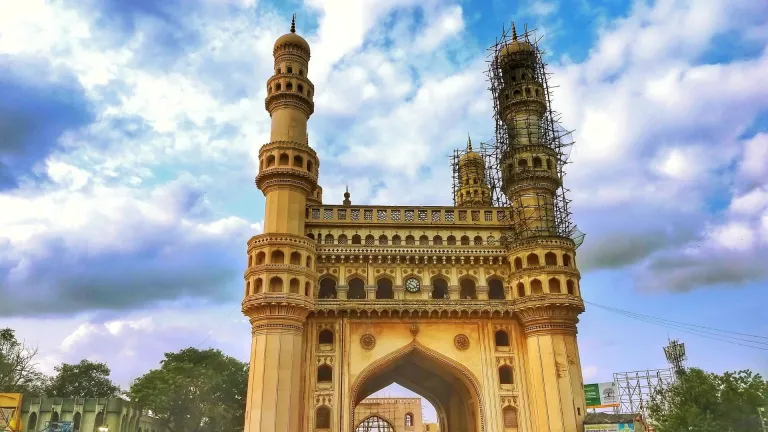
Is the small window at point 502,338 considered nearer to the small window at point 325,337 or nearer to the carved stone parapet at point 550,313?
the carved stone parapet at point 550,313

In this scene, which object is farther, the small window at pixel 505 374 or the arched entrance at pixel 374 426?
the arched entrance at pixel 374 426

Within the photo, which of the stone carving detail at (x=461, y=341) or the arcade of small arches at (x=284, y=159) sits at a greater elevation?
the arcade of small arches at (x=284, y=159)

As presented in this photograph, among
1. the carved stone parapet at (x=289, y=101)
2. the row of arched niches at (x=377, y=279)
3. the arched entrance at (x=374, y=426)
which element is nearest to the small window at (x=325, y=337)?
the row of arched niches at (x=377, y=279)

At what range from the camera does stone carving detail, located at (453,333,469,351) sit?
37.2 m

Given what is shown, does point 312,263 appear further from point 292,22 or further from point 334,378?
point 292,22

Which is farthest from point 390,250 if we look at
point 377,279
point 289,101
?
point 289,101

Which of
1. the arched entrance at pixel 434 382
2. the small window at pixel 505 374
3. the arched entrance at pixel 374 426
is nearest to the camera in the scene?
the arched entrance at pixel 434 382

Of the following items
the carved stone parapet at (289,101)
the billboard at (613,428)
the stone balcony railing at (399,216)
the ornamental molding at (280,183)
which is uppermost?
the carved stone parapet at (289,101)

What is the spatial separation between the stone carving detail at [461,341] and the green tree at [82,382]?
4743cm

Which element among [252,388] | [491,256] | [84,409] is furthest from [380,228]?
[84,409]

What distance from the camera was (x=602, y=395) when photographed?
47.7 m

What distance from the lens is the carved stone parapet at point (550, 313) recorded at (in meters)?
36.3

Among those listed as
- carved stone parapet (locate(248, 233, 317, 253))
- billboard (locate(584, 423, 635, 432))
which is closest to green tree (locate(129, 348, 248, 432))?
carved stone parapet (locate(248, 233, 317, 253))

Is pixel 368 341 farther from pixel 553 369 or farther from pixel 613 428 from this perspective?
pixel 613 428
